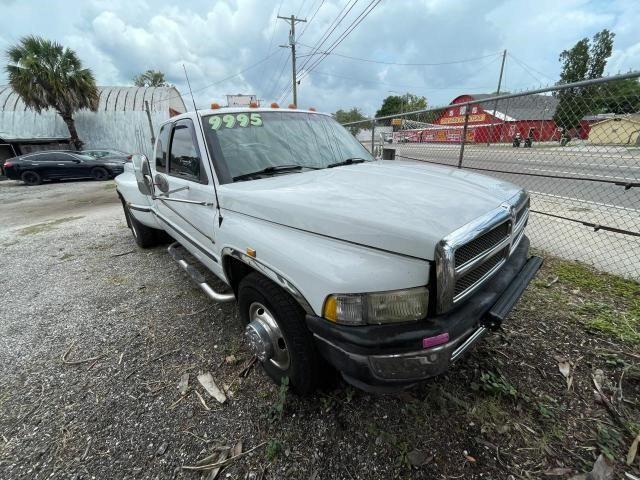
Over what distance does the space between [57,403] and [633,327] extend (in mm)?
4427

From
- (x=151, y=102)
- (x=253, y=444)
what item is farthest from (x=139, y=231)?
(x=151, y=102)

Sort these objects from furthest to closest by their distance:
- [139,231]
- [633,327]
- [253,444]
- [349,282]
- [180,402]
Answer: [139,231]
[633,327]
[180,402]
[253,444]
[349,282]

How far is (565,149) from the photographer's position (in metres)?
3.89

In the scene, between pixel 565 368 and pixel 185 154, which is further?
pixel 185 154

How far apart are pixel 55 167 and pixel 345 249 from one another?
18630 millimetres

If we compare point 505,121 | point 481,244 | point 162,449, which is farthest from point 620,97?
point 162,449

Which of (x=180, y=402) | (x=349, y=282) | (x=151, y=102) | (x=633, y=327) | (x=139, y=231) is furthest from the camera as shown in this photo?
(x=151, y=102)

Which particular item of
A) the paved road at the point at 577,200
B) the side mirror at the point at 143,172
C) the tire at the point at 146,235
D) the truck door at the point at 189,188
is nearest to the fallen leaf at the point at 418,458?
the truck door at the point at 189,188

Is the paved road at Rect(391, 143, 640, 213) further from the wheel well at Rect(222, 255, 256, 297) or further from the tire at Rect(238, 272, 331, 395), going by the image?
the wheel well at Rect(222, 255, 256, 297)

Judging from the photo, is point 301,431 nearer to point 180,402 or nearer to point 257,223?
point 180,402

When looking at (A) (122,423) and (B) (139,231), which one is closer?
(A) (122,423)

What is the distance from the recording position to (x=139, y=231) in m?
4.93

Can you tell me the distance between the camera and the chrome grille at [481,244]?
4.95ft

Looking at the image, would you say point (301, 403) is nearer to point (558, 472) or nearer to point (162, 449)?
point (162, 449)
